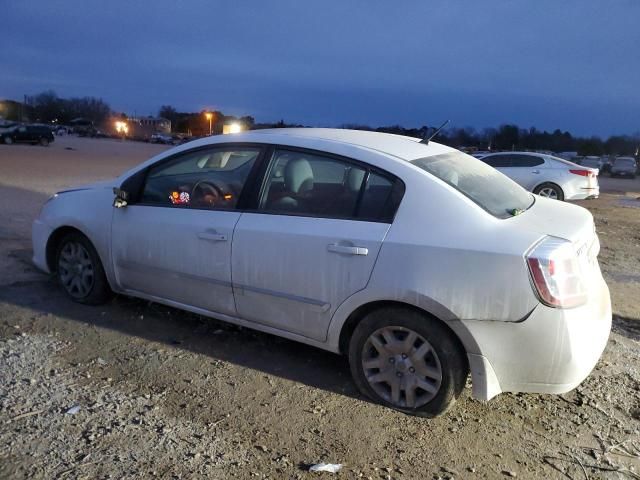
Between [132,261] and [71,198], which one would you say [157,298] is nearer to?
[132,261]

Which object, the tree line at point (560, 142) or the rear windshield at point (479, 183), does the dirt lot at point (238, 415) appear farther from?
the tree line at point (560, 142)

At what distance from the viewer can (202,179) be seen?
4258 mm

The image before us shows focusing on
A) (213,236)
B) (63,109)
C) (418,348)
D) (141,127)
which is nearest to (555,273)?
(418,348)

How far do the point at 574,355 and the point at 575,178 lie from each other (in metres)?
12.8

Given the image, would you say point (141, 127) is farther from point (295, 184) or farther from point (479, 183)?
point (479, 183)

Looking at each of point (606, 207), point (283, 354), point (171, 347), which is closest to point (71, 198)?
point (171, 347)

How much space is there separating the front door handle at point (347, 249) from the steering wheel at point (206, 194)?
41.5 inches

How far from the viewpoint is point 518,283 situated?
2914 mm

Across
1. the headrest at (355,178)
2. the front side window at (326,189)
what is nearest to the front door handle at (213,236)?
the front side window at (326,189)

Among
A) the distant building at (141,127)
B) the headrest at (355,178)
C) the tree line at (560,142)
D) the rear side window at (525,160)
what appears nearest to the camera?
the headrest at (355,178)

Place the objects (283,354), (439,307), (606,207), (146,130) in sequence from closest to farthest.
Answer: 1. (439,307)
2. (283,354)
3. (606,207)
4. (146,130)

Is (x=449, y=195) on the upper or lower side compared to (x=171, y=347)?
upper

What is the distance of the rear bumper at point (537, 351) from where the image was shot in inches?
115

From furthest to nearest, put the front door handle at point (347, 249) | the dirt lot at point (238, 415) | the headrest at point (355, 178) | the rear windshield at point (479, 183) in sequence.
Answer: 1. the headrest at point (355, 178)
2. the rear windshield at point (479, 183)
3. the front door handle at point (347, 249)
4. the dirt lot at point (238, 415)
